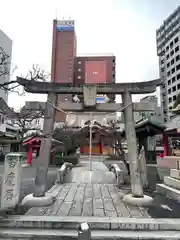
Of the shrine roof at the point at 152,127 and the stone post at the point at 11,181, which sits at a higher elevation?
the shrine roof at the point at 152,127

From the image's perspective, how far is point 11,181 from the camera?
17.6ft

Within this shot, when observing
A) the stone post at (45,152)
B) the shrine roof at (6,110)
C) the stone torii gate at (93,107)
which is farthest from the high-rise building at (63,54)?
the shrine roof at (6,110)

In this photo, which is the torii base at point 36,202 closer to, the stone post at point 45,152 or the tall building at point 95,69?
the stone post at point 45,152

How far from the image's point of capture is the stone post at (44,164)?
6.02 meters

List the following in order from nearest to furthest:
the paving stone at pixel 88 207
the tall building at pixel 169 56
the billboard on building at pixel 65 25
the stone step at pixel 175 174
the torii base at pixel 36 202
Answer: the paving stone at pixel 88 207, the torii base at pixel 36 202, the stone step at pixel 175 174, the tall building at pixel 169 56, the billboard on building at pixel 65 25

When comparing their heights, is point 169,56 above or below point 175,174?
above

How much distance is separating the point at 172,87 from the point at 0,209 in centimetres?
6299

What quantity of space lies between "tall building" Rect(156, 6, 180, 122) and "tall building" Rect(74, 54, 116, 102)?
17.3 m

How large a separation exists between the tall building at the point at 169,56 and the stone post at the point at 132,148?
2057 inches

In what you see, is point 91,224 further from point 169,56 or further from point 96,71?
point 169,56

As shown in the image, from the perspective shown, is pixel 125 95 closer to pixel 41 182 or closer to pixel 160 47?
pixel 41 182

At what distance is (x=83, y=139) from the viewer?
91.2ft

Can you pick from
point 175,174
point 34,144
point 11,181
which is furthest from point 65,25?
point 11,181

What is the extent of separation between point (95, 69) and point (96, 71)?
824 mm
